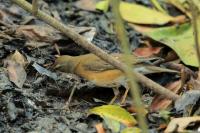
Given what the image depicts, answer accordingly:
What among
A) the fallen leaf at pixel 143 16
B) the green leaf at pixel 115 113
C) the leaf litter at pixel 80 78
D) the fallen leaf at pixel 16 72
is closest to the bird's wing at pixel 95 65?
the leaf litter at pixel 80 78

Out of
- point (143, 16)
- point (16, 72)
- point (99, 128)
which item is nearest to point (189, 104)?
point (99, 128)

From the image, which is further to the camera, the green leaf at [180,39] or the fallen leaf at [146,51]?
the fallen leaf at [146,51]

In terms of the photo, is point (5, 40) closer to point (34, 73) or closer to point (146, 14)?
point (34, 73)

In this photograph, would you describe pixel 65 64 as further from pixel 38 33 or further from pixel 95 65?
pixel 38 33

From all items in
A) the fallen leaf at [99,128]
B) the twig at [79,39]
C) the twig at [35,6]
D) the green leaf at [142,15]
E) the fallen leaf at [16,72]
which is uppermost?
the twig at [35,6]

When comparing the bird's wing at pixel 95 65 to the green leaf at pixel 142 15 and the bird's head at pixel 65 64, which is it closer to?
the bird's head at pixel 65 64

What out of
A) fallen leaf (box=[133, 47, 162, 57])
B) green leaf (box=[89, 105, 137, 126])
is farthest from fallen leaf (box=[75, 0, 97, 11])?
green leaf (box=[89, 105, 137, 126])
